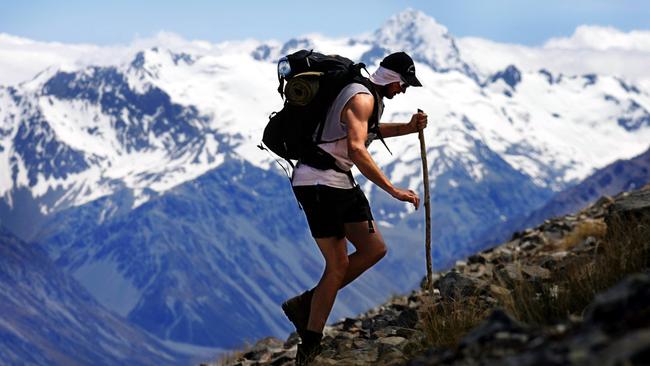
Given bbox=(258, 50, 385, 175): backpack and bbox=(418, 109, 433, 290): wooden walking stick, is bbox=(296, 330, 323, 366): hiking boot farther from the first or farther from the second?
bbox=(258, 50, 385, 175): backpack

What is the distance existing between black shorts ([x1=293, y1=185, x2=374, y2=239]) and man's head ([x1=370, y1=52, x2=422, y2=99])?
0.85 m

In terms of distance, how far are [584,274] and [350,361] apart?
186cm

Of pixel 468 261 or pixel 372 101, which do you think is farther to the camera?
pixel 468 261

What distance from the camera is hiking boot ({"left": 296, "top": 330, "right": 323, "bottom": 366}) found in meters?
8.03

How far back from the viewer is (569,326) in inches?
155

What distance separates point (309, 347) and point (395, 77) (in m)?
2.36

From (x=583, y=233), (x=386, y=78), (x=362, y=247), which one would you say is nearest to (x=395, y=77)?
(x=386, y=78)

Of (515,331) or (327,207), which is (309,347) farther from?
(515,331)

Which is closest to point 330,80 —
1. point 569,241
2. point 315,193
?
point 315,193

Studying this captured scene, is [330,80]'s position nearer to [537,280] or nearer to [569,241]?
[537,280]

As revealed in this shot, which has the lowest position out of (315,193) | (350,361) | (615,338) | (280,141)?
(615,338)

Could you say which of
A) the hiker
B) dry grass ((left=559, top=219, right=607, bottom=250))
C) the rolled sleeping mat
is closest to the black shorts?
the hiker

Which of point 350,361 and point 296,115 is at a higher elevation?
point 296,115

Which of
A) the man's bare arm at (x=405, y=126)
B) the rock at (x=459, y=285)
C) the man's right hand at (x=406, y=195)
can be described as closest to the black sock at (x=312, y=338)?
the man's right hand at (x=406, y=195)
